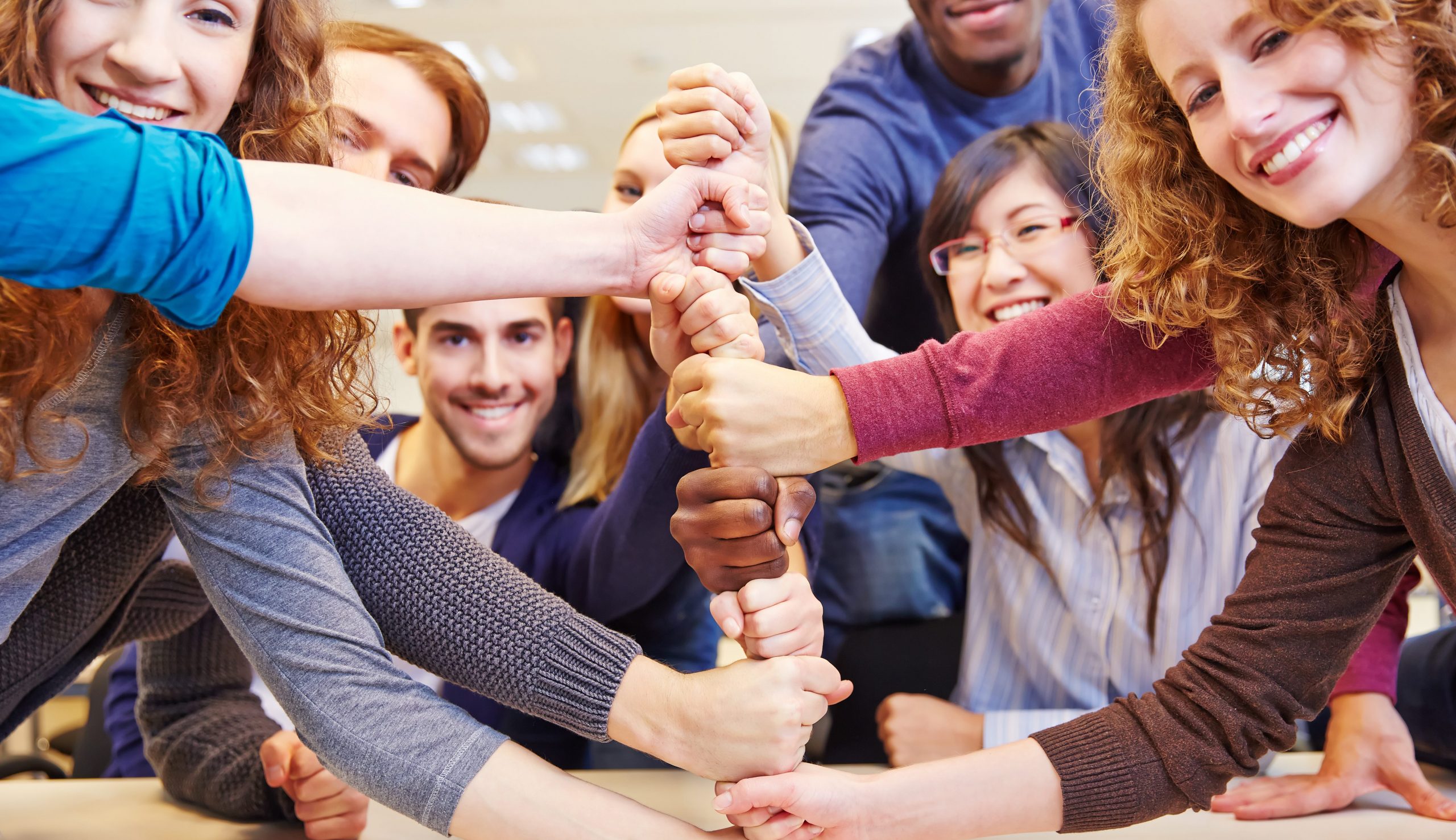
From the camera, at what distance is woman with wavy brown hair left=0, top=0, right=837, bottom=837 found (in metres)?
0.79

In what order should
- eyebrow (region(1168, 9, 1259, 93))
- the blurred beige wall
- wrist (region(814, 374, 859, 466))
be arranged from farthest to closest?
the blurred beige wall < wrist (region(814, 374, 859, 466)) < eyebrow (region(1168, 9, 1259, 93))

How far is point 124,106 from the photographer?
81cm

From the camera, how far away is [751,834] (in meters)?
0.88

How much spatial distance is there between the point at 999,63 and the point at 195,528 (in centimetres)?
133

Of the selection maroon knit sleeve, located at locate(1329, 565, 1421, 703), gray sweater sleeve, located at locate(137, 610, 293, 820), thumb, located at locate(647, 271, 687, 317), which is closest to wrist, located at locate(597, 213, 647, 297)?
thumb, located at locate(647, 271, 687, 317)

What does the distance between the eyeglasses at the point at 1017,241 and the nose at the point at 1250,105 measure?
2.08 ft

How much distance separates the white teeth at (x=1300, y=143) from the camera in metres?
0.72

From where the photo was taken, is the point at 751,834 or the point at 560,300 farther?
the point at 560,300

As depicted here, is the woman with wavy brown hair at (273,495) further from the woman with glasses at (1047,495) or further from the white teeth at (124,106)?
the woman with glasses at (1047,495)

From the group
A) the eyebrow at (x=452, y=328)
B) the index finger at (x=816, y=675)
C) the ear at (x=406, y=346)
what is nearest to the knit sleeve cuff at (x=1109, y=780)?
the index finger at (x=816, y=675)

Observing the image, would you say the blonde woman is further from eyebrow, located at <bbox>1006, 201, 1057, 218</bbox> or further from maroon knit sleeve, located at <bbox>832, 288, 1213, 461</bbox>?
maroon knit sleeve, located at <bbox>832, 288, 1213, 461</bbox>

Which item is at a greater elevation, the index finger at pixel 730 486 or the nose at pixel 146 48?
the nose at pixel 146 48

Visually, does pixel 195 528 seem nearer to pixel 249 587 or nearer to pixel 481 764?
pixel 249 587

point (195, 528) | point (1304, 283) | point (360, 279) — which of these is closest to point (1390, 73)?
point (1304, 283)
